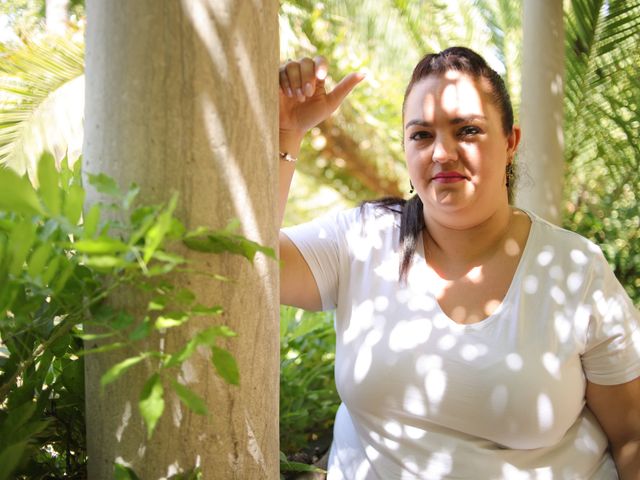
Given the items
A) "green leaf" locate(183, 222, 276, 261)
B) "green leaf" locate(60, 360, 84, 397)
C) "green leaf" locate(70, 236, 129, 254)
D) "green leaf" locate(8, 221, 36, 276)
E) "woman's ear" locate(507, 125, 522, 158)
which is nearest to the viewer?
"green leaf" locate(70, 236, 129, 254)

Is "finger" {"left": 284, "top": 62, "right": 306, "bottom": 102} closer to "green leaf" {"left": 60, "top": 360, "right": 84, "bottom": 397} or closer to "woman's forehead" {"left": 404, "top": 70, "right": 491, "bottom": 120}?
"woman's forehead" {"left": 404, "top": 70, "right": 491, "bottom": 120}

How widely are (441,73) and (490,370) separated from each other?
3.31 feet

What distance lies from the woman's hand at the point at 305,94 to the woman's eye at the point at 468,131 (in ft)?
1.27

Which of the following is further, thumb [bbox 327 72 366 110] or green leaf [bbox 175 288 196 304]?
thumb [bbox 327 72 366 110]

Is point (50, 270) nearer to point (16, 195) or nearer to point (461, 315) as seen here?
point (16, 195)

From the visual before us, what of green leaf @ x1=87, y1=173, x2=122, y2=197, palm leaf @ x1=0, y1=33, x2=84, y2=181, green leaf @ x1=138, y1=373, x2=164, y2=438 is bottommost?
green leaf @ x1=138, y1=373, x2=164, y2=438

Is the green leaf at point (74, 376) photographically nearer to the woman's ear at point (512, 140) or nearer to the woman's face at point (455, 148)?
the woman's face at point (455, 148)

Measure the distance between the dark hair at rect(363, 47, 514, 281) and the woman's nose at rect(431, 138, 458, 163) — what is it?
0.83ft

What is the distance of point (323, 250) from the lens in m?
2.37

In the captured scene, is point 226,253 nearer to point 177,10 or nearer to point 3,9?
point 177,10

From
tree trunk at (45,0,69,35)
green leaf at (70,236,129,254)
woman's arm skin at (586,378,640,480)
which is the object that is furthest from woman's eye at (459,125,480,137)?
tree trunk at (45,0,69,35)

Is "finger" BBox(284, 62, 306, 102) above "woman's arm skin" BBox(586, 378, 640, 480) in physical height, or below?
above

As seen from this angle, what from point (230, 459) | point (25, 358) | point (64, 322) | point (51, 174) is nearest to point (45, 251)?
point (51, 174)

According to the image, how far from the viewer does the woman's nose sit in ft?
7.39
